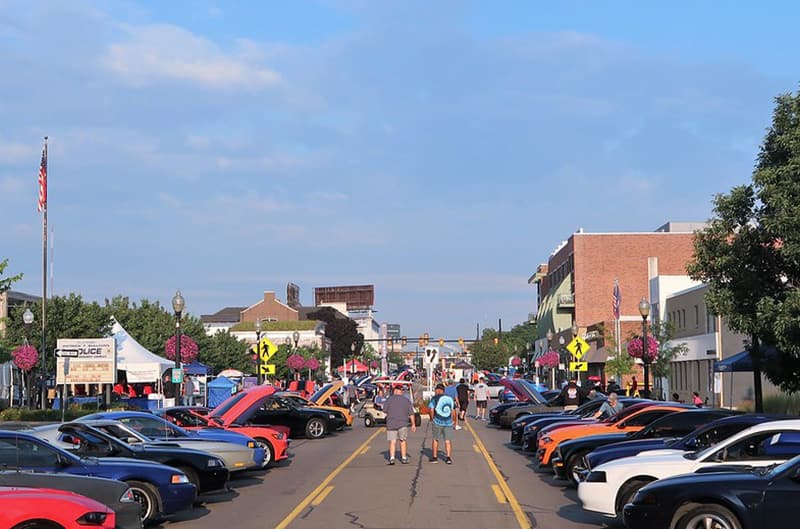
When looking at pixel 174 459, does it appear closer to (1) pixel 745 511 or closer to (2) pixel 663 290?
(1) pixel 745 511

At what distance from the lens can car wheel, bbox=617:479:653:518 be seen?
12719 mm

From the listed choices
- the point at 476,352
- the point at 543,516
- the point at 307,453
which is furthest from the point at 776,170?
the point at 476,352

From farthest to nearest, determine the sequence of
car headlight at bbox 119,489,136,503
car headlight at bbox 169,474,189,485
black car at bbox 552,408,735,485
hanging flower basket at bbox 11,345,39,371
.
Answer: hanging flower basket at bbox 11,345,39,371 → black car at bbox 552,408,735,485 → car headlight at bbox 169,474,189,485 → car headlight at bbox 119,489,136,503

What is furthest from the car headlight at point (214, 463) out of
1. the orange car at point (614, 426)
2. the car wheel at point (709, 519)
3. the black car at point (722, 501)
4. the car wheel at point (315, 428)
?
the car wheel at point (315, 428)

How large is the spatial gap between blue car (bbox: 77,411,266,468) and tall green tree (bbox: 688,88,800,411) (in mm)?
11467

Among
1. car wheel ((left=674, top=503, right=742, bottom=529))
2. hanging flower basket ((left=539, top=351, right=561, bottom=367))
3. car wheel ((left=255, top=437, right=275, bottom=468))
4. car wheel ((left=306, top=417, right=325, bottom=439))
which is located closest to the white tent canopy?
car wheel ((left=306, top=417, right=325, bottom=439))

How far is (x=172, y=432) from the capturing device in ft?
60.5

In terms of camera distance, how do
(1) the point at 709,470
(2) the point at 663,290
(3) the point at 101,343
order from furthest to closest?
(2) the point at 663,290, (3) the point at 101,343, (1) the point at 709,470

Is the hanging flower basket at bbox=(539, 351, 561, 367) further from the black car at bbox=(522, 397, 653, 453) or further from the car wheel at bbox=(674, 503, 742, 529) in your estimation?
the car wheel at bbox=(674, 503, 742, 529)

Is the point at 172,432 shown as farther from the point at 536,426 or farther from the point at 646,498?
the point at 646,498

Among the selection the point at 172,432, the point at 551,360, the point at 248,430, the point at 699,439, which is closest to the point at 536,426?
the point at 248,430

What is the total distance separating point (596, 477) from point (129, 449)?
22.6ft

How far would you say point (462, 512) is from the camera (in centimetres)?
1480

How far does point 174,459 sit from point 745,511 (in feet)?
29.0
